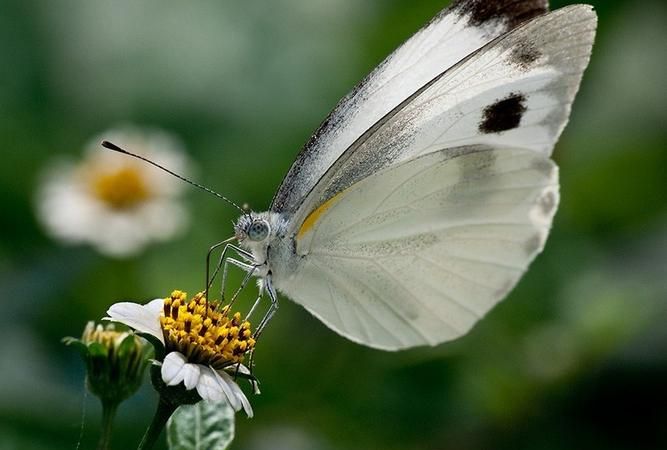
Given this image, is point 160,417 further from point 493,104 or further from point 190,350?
point 493,104

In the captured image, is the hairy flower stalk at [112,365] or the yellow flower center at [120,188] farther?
the yellow flower center at [120,188]

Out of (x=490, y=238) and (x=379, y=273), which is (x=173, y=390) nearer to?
(x=379, y=273)

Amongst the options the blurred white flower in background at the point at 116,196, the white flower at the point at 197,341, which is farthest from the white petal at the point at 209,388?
the blurred white flower in background at the point at 116,196

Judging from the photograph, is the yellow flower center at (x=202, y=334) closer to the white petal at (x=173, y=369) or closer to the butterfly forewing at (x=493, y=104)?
the white petal at (x=173, y=369)

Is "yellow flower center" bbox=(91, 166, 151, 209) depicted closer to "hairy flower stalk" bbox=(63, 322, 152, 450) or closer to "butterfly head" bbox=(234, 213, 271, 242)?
"butterfly head" bbox=(234, 213, 271, 242)

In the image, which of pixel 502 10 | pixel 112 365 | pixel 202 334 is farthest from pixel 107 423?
pixel 502 10

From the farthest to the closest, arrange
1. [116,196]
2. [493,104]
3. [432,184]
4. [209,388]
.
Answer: [116,196]
[432,184]
[493,104]
[209,388]

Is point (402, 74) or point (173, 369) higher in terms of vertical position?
point (402, 74)
